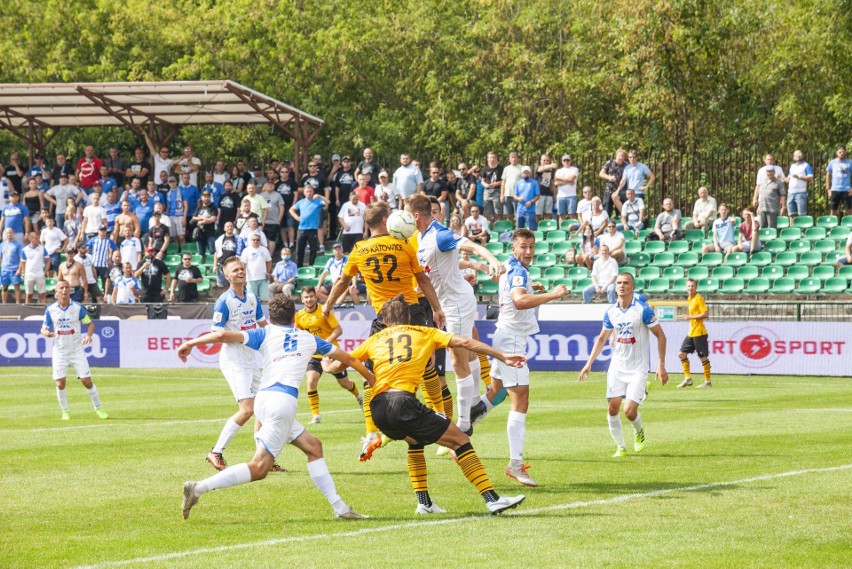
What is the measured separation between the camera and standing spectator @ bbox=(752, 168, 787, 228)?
30562 mm

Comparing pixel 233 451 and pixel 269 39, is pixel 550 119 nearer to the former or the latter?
pixel 269 39

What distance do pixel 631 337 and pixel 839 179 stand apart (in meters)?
18.0

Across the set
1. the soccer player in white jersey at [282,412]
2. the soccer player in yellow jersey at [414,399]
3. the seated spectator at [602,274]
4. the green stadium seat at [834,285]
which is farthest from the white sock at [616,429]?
the green stadium seat at [834,285]

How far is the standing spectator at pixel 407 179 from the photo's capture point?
3231 cm

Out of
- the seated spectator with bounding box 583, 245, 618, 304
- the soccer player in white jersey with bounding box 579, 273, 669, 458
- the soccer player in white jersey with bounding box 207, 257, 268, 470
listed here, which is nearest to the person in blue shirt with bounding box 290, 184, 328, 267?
the seated spectator with bounding box 583, 245, 618, 304

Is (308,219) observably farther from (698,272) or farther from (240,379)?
(240,379)

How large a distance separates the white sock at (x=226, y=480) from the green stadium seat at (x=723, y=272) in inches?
874

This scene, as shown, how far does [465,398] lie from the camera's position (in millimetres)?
12500

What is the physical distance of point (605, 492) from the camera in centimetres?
1101

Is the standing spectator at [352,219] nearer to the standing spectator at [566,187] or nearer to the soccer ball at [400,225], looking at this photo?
the standing spectator at [566,187]

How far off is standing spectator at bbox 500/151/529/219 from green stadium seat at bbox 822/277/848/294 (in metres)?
8.11

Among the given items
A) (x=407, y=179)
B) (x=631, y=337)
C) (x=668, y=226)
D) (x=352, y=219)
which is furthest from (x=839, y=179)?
(x=631, y=337)

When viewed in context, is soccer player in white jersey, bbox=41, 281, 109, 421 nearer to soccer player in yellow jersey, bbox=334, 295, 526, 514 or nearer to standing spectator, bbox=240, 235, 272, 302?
standing spectator, bbox=240, 235, 272, 302

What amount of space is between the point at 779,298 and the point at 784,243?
6.17ft
